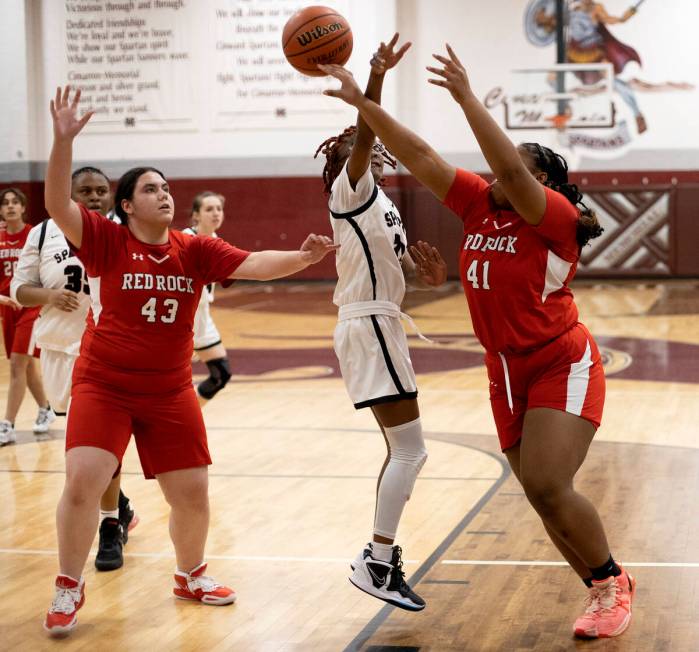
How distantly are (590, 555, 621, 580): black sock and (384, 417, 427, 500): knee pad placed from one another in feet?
2.37

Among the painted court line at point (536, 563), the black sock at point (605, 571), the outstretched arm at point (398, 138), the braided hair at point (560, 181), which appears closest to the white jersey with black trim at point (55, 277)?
the painted court line at point (536, 563)

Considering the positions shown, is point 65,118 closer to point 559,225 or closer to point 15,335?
point 559,225

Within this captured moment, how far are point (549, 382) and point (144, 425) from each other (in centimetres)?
153

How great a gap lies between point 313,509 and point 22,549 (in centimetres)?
145

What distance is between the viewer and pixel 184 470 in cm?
453

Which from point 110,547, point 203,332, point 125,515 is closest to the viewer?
point 110,547

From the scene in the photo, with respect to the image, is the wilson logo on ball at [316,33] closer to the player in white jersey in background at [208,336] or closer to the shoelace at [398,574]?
the shoelace at [398,574]

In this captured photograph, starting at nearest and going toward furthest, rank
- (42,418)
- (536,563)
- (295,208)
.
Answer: (536,563)
(42,418)
(295,208)

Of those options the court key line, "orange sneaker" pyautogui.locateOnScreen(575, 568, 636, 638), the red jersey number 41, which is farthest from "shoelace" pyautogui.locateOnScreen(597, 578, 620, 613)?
the red jersey number 41

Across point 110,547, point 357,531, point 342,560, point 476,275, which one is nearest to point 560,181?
point 476,275

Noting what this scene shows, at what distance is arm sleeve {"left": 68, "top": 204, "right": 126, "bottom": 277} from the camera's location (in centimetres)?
437

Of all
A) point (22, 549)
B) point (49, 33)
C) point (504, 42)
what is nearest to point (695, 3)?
point (504, 42)

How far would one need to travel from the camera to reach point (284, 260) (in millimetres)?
4508

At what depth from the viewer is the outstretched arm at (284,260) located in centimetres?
445
